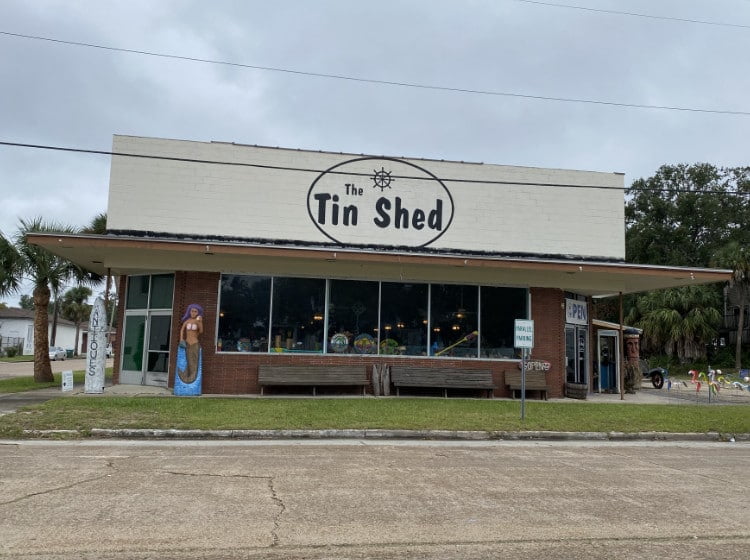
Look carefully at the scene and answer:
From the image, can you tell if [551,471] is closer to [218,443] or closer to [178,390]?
[218,443]

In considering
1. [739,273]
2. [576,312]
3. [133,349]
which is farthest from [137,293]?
[739,273]

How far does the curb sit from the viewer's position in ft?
A: 37.2

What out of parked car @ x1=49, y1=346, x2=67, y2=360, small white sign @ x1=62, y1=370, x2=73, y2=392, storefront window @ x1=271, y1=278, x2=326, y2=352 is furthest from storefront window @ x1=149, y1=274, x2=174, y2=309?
parked car @ x1=49, y1=346, x2=67, y2=360

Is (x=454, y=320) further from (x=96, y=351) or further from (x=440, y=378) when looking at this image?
(x=96, y=351)

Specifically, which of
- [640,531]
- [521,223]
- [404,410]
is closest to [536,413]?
[404,410]

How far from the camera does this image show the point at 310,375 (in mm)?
17844

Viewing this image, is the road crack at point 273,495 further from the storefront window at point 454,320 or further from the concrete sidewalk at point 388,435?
the storefront window at point 454,320

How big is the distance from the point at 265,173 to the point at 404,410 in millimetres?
8867

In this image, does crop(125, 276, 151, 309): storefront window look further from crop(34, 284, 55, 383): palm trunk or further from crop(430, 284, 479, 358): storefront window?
crop(430, 284, 479, 358): storefront window

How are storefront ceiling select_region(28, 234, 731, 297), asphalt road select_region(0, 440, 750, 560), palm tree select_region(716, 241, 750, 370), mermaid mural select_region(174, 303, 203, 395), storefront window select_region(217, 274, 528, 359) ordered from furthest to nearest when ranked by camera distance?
palm tree select_region(716, 241, 750, 370) < storefront window select_region(217, 274, 528, 359) < mermaid mural select_region(174, 303, 203, 395) < storefront ceiling select_region(28, 234, 731, 297) < asphalt road select_region(0, 440, 750, 560)

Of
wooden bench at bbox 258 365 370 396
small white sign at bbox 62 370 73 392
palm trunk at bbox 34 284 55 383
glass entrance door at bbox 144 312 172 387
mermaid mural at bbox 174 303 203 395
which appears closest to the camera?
mermaid mural at bbox 174 303 203 395

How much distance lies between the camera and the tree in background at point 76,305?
2825 inches

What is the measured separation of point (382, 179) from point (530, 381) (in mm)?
7738

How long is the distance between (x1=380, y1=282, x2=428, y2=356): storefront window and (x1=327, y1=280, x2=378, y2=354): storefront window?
12.2 inches
